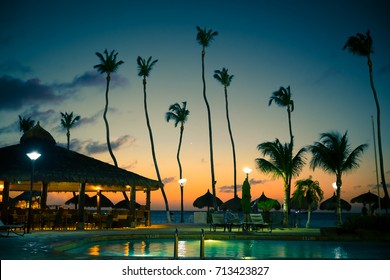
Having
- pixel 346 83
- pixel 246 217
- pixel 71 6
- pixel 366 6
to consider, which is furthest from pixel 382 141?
pixel 71 6

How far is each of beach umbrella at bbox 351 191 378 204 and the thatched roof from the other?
2021 centimetres

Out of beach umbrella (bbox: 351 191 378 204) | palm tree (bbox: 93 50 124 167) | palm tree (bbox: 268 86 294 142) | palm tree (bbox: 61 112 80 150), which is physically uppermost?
palm tree (bbox: 93 50 124 167)

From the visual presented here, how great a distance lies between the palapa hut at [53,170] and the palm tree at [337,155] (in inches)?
358

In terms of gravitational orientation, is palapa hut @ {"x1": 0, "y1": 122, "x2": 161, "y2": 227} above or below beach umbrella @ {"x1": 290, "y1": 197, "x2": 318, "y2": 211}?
above

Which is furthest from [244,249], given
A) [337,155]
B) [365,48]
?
[365,48]

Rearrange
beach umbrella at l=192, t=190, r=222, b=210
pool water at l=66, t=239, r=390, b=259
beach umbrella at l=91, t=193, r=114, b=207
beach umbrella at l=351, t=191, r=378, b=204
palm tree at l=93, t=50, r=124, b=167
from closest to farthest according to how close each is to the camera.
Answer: pool water at l=66, t=239, r=390, b=259
beach umbrella at l=91, t=193, r=114, b=207
beach umbrella at l=192, t=190, r=222, b=210
beach umbrella at l=351, t=191, r=378, b=204
palm tree at l=93, t=50, r=124, b=167

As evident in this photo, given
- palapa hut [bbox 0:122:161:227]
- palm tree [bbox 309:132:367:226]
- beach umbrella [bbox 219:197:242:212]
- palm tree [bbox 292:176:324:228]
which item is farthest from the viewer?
beach umbrella [bbox 219:197:242:212]

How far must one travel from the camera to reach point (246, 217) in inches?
781

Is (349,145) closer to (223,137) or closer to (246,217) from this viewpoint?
(246,217)

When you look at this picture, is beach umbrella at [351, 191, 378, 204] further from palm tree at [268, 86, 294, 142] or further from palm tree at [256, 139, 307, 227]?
palm tree at [256, 139, 307, 227]

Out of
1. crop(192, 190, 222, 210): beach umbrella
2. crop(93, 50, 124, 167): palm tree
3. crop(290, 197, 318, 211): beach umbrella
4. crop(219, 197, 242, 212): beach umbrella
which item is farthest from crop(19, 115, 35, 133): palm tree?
crop(290, 197, 318, 211): beach umbrella

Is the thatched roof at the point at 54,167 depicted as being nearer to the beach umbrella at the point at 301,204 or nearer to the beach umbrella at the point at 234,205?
the beach umbrella at the point at 234,205

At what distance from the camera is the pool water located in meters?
11.6

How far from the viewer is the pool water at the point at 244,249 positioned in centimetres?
1160
